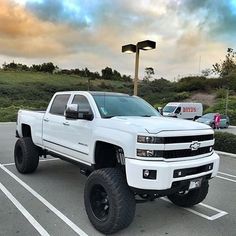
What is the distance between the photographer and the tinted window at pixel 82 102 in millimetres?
5639

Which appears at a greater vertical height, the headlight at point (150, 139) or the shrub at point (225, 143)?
the headlight at point (150, 139)

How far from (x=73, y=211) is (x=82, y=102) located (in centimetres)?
181

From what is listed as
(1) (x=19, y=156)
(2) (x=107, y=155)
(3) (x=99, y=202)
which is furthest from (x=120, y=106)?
(1) (x=19, y=156)

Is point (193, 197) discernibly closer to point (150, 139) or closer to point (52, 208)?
point (150, 139)

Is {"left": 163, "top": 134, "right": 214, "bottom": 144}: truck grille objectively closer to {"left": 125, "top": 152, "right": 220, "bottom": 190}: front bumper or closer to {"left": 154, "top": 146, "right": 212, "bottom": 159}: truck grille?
{"left": 154, "top": 146, "right": 212, "bottom": 159}: truck grille

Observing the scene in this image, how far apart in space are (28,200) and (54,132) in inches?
51.3

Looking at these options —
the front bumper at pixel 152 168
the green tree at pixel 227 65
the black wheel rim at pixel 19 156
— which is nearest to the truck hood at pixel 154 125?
the front bumper at pixel 152 168

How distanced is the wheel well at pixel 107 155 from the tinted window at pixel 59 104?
1557mm

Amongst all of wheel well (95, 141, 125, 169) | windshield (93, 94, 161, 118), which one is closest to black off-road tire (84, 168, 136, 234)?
wheel well (95, 141, 125, 169)

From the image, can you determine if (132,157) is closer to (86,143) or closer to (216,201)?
(86,143)

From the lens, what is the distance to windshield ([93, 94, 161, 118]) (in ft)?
18.2

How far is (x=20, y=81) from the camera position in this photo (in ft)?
196

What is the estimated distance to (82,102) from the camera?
5.93m

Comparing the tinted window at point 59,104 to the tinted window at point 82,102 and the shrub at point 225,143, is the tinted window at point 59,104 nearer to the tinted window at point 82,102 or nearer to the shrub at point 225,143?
the tinted window at point 82,102
